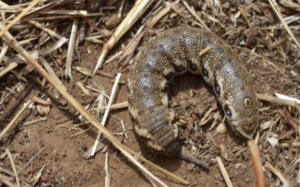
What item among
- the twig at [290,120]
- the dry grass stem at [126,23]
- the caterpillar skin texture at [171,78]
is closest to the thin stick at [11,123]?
the dry grass stem at [126,23]

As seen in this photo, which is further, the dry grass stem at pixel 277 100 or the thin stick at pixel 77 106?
the dry grass stem at pixel 277 100

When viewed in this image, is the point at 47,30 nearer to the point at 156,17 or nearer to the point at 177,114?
the point at 156,17

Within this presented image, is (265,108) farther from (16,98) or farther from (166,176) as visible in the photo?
(16,98)

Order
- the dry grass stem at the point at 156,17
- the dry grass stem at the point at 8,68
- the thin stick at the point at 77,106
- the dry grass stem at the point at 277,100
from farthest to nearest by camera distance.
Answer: the dry grass stem at the point at 156,17
the dry grass stem at the point at 277,100
the dry grass stem at the point at 8,68
the thin stick at the point at 77,106

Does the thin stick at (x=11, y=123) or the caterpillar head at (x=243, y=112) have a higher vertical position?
the thin stick at (x=11, y=123)

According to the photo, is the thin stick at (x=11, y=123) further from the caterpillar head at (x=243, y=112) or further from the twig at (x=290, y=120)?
the twig at (x=290, y=120)

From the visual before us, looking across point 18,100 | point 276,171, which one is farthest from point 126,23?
point 276,171
